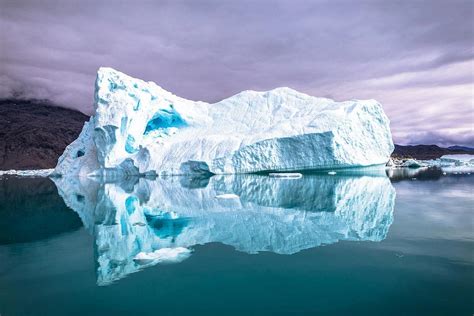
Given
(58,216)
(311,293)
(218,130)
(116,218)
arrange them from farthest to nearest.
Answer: (218,130) < (58,216) < (116,218) < (311,293)

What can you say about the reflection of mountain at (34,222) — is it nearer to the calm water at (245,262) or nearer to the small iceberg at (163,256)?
the calm water at (245,262)

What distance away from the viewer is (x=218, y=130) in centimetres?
2369

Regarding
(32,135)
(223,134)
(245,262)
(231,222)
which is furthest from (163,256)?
(32,135)

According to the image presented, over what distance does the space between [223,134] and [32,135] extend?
79625 mm

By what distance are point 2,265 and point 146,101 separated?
1999 cm

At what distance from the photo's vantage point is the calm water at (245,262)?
3363 mm

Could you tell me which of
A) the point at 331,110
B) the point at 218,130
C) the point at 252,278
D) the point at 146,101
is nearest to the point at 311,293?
the point at 252,278

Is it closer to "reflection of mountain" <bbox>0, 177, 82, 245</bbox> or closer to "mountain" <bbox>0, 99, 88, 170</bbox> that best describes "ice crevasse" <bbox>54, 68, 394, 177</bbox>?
"reflection of mountain" <bbox>0, 177, 82, 245</bbox>

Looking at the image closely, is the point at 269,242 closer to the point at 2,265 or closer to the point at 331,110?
the point at 2,265

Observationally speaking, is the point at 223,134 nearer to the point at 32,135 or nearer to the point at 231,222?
the point at 231,222

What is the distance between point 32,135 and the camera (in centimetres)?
8500

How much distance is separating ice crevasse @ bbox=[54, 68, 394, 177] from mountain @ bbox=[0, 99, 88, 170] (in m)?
61.4

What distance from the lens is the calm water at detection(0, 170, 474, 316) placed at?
3.36m

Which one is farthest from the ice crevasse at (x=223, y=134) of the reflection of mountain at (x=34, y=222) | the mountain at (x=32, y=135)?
the mountain at (x=32, y=135)
